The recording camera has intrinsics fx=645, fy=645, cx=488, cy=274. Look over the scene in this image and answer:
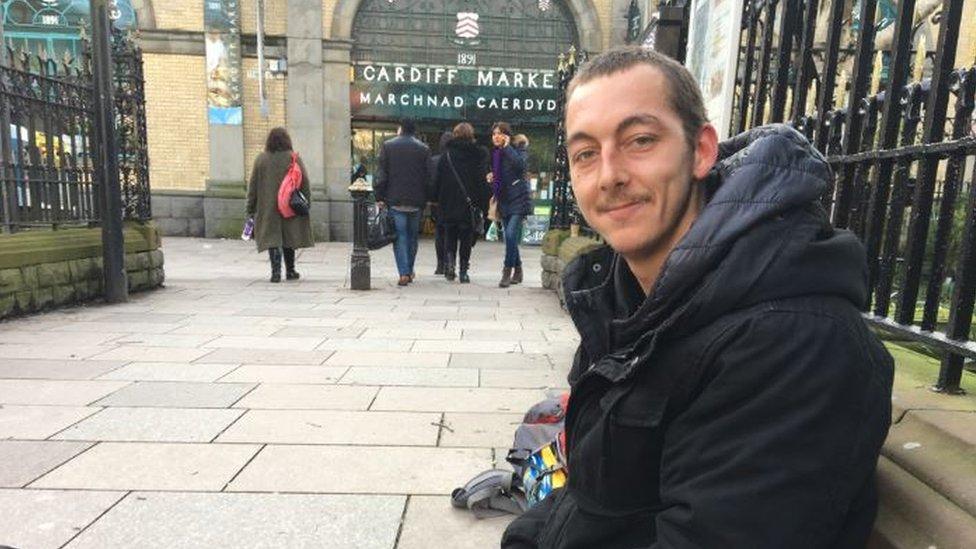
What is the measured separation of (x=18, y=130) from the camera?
557 centimetres

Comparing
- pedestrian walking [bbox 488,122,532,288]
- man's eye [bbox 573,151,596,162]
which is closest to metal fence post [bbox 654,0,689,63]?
man's eye [bbox 573,151,596,162]

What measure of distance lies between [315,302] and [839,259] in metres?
6.22

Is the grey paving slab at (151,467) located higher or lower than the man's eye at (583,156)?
lower

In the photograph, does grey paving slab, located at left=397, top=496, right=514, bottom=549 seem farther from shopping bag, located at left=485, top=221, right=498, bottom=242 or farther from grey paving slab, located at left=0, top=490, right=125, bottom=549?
shopping bag, located at left=485, top=221, right=498, bottom=242

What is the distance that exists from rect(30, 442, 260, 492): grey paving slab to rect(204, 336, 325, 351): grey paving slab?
1.87m

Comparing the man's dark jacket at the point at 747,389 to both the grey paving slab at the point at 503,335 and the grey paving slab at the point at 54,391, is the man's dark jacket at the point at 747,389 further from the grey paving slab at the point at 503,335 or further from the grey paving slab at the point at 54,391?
the grey paving slab at the point at 503,335

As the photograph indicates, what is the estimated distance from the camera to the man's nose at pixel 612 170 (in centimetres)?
132

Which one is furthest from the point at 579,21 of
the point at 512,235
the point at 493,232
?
the point at 512,235

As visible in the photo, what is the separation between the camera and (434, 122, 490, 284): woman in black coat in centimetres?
815

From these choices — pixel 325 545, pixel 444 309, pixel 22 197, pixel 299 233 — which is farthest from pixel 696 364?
pixel 299 233

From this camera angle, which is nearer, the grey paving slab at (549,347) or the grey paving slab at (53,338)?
the grey paving slab at (53,338)

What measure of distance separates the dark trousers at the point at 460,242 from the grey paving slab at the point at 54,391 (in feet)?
17.0

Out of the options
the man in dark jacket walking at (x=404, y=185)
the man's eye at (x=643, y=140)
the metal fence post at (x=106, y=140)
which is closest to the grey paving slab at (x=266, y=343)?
the metal fence post at (x=106, y=140)

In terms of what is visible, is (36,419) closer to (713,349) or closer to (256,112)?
(713,349)
